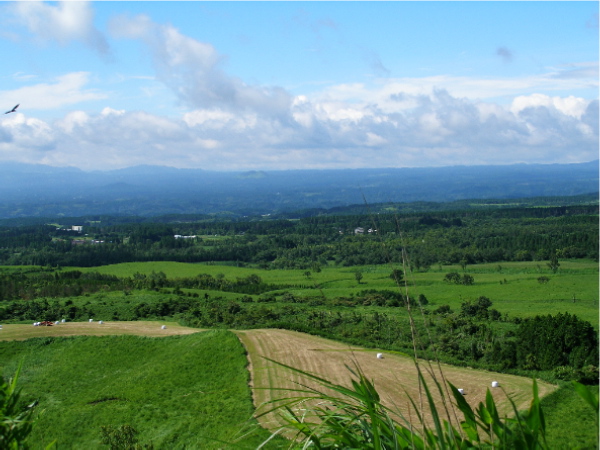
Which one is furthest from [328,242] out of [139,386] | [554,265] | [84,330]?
[139,386]

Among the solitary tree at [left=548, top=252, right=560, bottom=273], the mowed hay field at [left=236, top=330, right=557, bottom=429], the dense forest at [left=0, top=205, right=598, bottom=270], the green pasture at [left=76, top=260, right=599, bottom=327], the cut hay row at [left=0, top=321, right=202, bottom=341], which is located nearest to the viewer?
the mowed hay field at [left=236, top=330, right=557, bottom=429]

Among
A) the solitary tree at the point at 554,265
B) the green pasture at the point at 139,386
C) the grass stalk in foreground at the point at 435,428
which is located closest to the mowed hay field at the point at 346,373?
the green pasture at the point at 139,386

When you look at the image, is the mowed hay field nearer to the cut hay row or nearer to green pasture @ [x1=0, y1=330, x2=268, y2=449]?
green pasture @ [x1=0, y1=330, x2=268, y2=449]

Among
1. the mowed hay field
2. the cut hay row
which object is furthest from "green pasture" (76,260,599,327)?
the mowed hay field

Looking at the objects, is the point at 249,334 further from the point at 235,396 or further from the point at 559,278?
the point at 559,278

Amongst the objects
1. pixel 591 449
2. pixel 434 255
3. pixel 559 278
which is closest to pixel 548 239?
pixel 434 255

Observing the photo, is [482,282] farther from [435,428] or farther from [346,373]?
[435,428]

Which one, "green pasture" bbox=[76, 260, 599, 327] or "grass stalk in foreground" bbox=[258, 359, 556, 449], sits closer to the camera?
"grass stalk in foreground" bbox=[258, 359, 556, 449]
